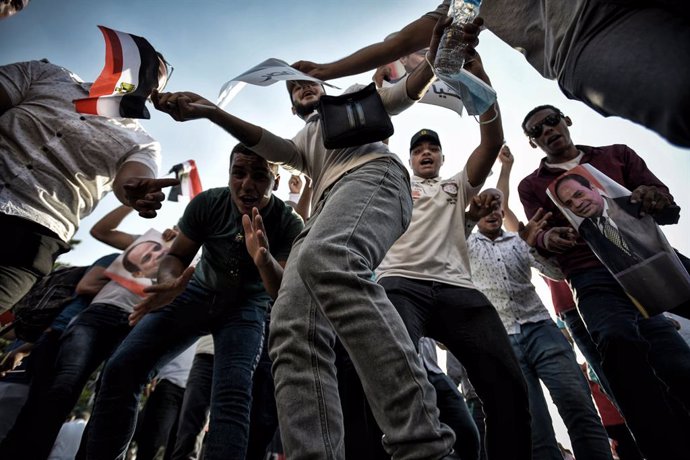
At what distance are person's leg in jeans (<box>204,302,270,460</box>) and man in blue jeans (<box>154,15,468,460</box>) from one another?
3.16ft

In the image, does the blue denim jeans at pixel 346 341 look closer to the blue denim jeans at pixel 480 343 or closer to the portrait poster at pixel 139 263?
the blue denim jeans at pixel 480 343

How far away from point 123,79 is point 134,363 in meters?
1.60

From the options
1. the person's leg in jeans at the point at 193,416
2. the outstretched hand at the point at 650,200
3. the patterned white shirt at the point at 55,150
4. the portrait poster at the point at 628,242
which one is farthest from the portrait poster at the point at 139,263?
the outstretched hand at the point at 650,200

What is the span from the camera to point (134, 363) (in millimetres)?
2361

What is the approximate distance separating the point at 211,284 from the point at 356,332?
5.67ft

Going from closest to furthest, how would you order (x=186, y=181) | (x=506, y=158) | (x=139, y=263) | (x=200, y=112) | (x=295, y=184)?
(x=200, y=112)
(x=139, y=263)
(x=506, y=158)
(x=295, y=184)
(x=186, y=181)

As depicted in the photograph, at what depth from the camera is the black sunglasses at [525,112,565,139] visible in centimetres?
324

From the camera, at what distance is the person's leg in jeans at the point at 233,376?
7.07ft

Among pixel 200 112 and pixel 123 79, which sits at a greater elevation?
pixel 123 79

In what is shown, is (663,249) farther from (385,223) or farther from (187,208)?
(187,208)

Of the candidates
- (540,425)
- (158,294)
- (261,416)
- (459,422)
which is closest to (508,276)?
(540,425)

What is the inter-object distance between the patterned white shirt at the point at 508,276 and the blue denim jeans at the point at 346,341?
229cm

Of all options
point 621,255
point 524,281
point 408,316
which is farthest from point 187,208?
point 524,281

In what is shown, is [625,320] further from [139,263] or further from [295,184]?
[139,263]
